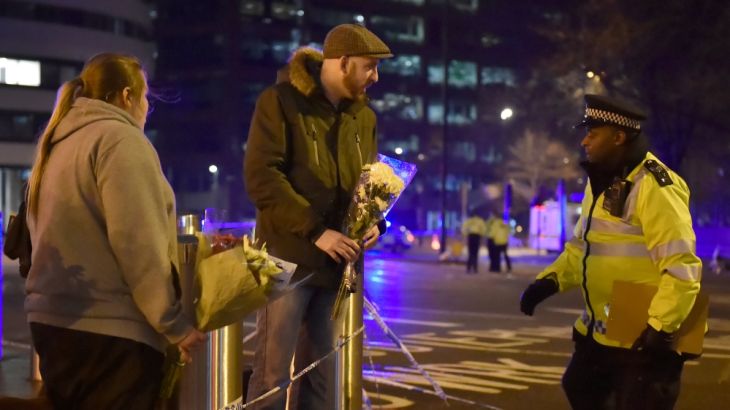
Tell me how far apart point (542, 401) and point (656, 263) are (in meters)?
3.89

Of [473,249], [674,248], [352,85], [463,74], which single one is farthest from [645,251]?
[463,74]

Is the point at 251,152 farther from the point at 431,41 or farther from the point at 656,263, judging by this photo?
the point at 431,41

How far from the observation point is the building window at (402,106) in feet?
329

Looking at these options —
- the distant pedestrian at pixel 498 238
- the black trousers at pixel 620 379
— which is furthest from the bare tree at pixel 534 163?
the black trousers at pixel 620 379

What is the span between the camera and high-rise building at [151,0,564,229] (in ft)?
297

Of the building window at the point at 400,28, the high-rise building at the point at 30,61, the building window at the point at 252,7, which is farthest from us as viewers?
the building window at the point at 400,28

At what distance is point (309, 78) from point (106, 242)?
175 cm

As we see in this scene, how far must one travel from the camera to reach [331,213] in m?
5.04

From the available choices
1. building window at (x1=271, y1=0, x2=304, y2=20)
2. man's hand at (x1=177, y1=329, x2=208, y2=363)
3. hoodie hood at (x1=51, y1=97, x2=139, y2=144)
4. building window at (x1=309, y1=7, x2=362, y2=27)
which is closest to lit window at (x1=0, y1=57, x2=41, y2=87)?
building window at (x1=271, y1=0, x2=304, y2=20)

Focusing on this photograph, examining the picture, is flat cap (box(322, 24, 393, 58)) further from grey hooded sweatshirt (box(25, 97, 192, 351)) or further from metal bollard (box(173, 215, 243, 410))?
grey hooded sweatshirt (box(25, 97, 192, 351))

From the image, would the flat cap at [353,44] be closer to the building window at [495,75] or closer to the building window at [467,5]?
the building window at [467,5]

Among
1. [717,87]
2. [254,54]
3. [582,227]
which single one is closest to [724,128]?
[717,87]

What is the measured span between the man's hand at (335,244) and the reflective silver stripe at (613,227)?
1051mm

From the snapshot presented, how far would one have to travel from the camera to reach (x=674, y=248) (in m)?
4.42
